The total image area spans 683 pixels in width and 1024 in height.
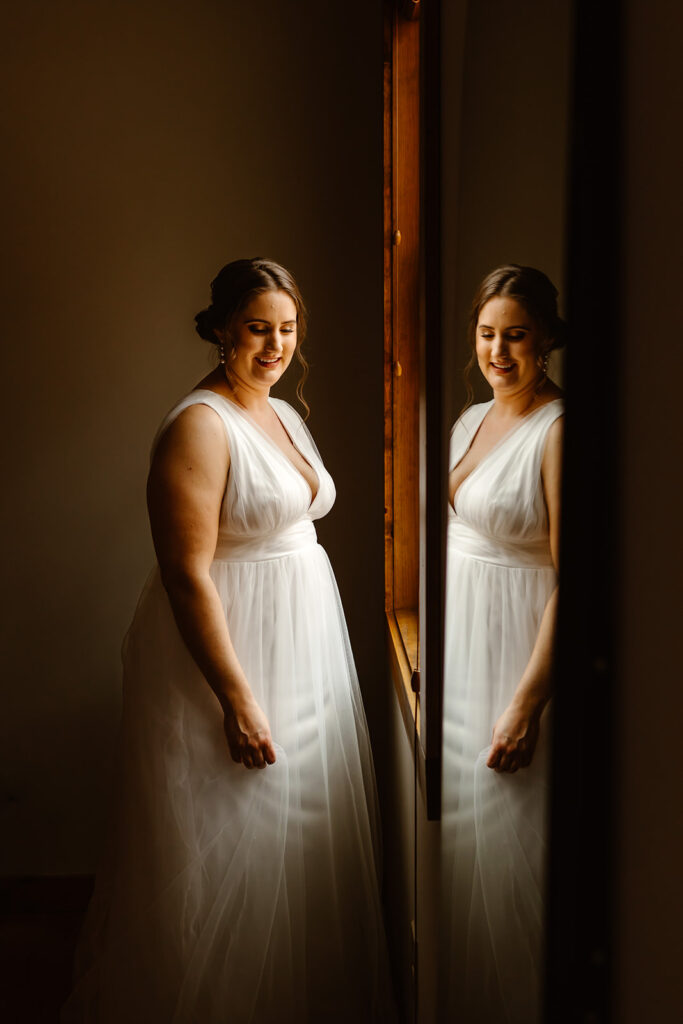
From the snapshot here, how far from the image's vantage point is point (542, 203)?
357 mm

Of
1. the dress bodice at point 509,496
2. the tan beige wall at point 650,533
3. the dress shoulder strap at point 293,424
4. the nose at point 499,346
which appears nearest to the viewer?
the tan beige wall at point 650,533

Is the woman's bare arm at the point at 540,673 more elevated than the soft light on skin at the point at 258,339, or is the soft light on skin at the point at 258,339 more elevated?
the soft light on skin at the point at 258,339

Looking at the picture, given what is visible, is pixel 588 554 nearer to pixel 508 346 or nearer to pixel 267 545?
pixel 508 346

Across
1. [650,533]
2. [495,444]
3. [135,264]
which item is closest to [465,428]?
[495,444]

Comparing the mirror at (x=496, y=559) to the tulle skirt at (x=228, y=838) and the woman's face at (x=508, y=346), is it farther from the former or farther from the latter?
the tulle skirt at (x=228, y=838)

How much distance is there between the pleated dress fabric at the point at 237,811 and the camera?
1.53 m

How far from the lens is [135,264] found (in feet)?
6.55

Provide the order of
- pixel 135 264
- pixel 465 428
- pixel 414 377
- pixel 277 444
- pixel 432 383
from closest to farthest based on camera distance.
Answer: pixel 465 428 → pixel 432 383 → pixel 277 444 → pixel 414 377 → pixel 135 264

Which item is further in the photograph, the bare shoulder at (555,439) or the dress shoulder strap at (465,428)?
the dress shoulder strap at (465,428)

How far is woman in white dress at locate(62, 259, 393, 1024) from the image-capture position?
1494 mm

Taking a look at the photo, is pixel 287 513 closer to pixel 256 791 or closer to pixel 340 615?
pixel 340 615

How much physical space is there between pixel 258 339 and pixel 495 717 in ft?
3.91

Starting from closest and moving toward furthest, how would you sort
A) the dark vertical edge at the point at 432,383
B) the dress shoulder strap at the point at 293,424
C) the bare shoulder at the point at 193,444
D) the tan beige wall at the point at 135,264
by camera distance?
the dark vertical edge at the point at 432,383 → the bare shoulder at the point at 193,444 → the dress shoulder strap at the point at 293,424 → the tan beige wall at the point at 135,264

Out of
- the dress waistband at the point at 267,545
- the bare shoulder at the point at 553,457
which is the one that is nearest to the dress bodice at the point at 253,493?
the dress waistband at the point at 267,545
